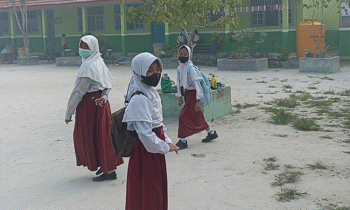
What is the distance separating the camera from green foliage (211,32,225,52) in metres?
21.6

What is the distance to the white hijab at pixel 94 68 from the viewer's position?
20.0 ft

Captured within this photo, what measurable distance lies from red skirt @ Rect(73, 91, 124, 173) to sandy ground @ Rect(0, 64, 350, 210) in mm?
261

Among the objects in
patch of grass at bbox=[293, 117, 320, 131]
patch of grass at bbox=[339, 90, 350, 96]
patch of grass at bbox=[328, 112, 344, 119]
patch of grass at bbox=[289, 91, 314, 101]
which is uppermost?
patch of grass at bbox=[339, 90, 350, 96]

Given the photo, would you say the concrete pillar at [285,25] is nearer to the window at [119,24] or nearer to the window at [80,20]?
the window at [119,24]

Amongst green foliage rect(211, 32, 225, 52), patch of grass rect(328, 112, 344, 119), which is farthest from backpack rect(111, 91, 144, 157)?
green foliage rect(211, 32, 225, 52)

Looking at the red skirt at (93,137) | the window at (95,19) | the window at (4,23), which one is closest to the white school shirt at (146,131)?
the red skirt at (93,137)

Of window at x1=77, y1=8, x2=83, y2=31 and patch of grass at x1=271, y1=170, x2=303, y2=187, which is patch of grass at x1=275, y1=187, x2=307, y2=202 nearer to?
patch of grass at x1=271, y1=170, x2=303, y2=187

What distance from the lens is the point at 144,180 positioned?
4.11 meters

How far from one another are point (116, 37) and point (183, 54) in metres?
18.8

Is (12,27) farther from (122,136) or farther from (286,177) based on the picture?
(122,136)

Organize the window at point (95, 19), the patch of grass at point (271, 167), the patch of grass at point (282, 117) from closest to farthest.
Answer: the patch of grass at point (271, 167) < the patch of grass at point (282, 117) < the window at point (95, 19)

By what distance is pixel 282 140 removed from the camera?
25.5ft

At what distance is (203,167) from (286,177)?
1130 millimetres

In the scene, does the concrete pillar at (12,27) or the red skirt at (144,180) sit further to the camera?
the concrete pillar at (12,27)
